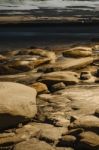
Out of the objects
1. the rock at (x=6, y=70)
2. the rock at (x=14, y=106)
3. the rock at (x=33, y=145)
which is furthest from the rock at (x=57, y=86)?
the rock at (x=33, y=145)

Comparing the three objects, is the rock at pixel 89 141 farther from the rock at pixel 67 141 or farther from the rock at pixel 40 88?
the rock at pixel 40 88

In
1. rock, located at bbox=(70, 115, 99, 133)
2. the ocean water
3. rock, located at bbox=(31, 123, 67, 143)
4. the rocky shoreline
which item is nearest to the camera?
the rocky shoreline

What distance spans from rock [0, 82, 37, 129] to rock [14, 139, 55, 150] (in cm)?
90

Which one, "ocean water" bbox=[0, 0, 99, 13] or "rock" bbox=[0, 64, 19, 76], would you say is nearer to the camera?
"rock" bbox=[0, 64, 19, 76]

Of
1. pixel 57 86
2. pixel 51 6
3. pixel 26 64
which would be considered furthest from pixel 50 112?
pixel 51 6

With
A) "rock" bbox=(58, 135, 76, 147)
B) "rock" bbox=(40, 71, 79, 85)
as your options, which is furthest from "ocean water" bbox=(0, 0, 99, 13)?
"rock" bbox=(58, 135, 76, 147)

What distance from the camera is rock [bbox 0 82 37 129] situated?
318 inches

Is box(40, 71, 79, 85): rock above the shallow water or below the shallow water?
below

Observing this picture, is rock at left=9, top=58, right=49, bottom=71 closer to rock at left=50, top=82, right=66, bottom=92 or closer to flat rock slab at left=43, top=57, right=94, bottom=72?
flat rock slab at left=43, top=57, right=94, bottom=72

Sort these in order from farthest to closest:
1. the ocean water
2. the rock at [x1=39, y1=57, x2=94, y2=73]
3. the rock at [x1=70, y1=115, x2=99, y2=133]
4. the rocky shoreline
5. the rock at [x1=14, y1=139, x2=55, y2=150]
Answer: the ocean water → the rock at [x1=39, y1=57, x2=94, y2=73] → the rock at [x1=70, y1=115, x2=99, y2=133] → the rocky shoreline → the rock at [x1=14, y1=139, x2=55, y2=150]

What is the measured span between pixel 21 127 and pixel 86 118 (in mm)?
1328

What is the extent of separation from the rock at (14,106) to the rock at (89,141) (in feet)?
4.60

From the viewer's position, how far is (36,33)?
Answer: 105 feet

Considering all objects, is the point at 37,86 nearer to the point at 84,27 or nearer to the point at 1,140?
the point at 1,140
